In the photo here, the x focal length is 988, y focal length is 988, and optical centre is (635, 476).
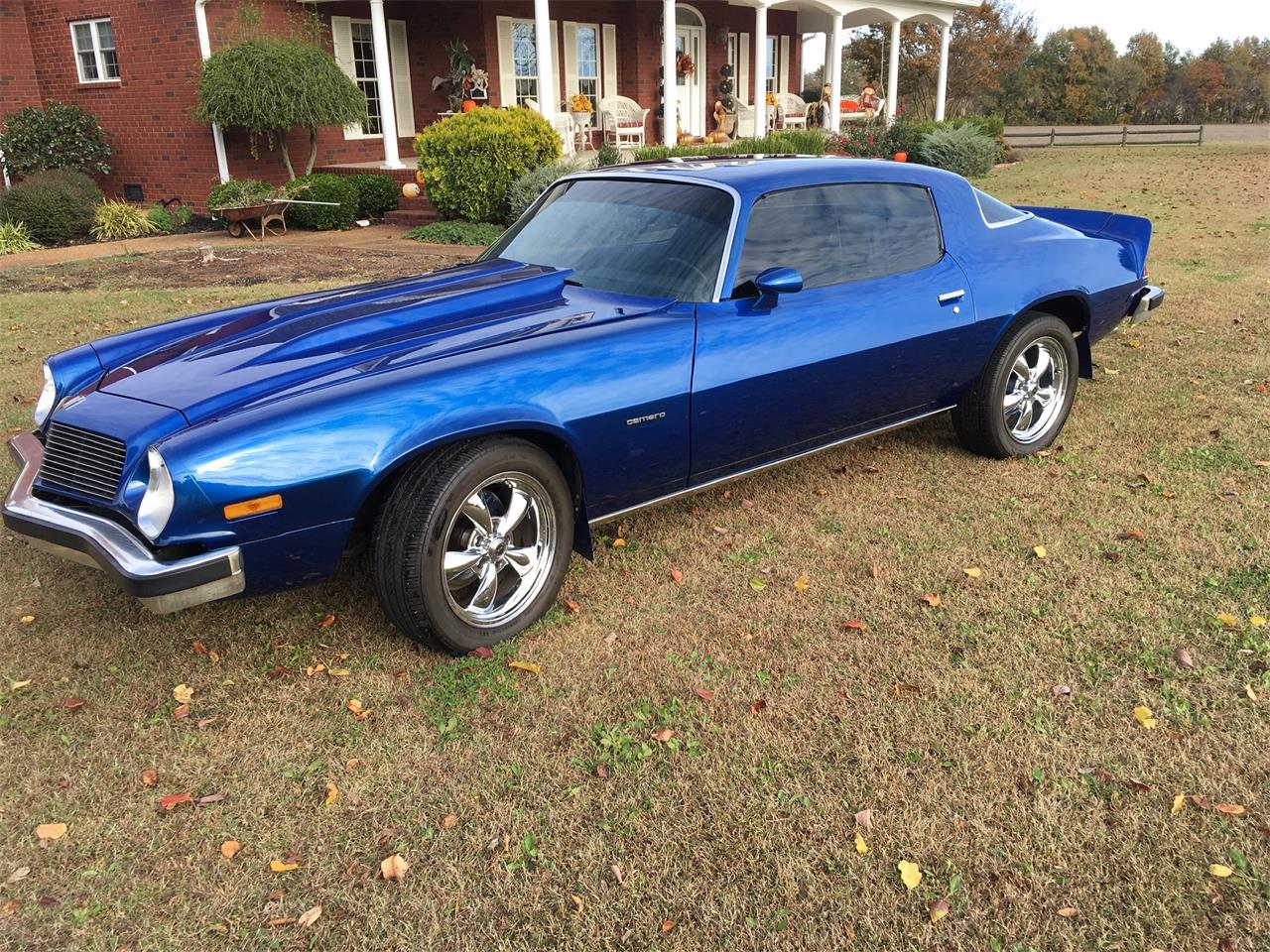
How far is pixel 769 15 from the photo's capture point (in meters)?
25.7

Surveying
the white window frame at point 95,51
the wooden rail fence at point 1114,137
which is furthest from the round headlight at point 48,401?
the wooden rail fence at point 1114,137

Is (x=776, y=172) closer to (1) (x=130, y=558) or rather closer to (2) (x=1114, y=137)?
(1) (x=130, y=558)

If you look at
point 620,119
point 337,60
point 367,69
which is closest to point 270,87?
point 337,60

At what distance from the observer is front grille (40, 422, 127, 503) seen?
3105 mm

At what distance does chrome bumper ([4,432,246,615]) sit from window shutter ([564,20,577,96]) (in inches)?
733

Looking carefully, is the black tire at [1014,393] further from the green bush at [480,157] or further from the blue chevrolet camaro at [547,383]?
the green bush at [480,157]

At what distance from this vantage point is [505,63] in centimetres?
1872

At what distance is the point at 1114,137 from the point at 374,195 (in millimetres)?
32369

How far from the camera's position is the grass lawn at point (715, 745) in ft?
7.93

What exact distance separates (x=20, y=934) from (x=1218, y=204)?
725 inches

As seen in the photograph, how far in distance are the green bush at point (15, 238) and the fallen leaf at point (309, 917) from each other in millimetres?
14225

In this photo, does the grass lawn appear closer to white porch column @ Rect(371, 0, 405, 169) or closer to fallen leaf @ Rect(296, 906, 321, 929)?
fallen leaf @ Rect(296, 906, 321, 929)

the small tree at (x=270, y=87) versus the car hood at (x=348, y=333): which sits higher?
the small tree at (x=270, y=87)

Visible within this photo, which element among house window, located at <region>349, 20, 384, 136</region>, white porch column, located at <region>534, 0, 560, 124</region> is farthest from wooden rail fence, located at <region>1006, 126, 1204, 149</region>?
house window, located at <region>349, 20, 384, 136</region>
